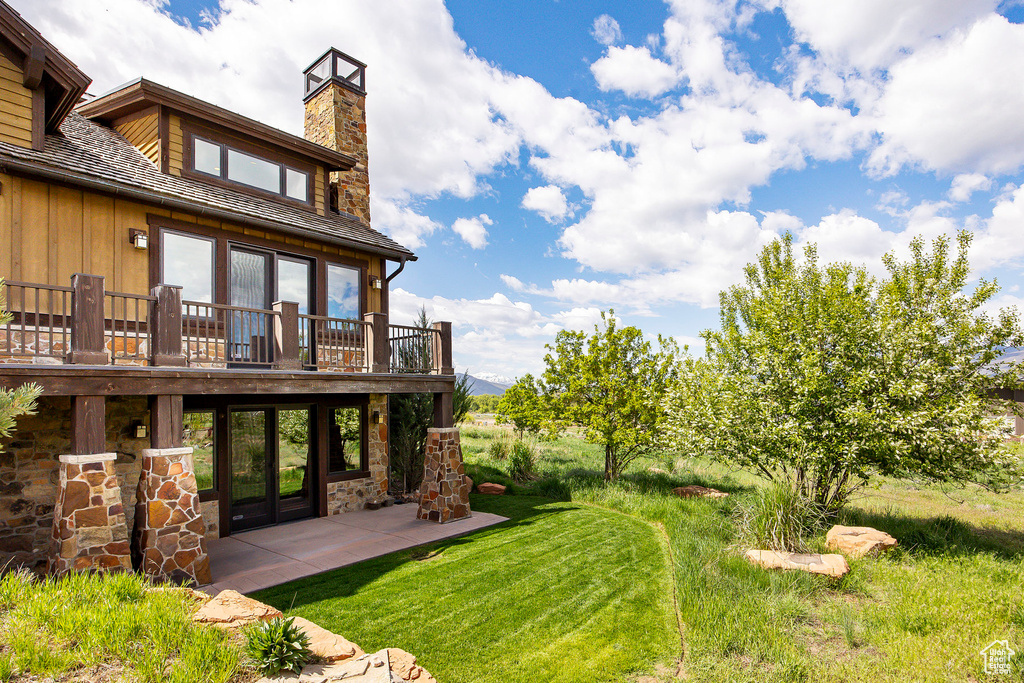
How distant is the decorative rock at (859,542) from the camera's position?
7219 millimetres

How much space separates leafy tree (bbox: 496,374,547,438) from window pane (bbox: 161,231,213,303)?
726cm

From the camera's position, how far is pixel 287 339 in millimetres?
7770

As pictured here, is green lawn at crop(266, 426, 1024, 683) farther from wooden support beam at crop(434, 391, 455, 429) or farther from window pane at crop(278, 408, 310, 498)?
window pane at crop(278, 408, 310, 498)

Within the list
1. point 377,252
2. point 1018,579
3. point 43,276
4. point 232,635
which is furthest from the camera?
point 377,252

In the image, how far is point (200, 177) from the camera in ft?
30.7

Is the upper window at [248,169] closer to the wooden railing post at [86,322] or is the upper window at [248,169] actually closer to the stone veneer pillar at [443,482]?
the wooden railing post at [86,322]

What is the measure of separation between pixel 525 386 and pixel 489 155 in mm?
6749

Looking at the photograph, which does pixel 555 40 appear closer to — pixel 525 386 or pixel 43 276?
pixel 525 386

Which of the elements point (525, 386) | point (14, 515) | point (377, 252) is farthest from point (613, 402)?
point (14, 515)

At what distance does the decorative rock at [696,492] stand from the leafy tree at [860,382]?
2.00m

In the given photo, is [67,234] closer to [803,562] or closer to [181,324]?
[181,324]

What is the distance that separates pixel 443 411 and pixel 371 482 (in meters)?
2.59

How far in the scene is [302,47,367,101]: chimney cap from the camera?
12625 mm

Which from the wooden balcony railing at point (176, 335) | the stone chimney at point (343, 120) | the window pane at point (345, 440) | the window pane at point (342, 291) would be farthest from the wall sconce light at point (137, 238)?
the stone chimney at point (343, 120)
